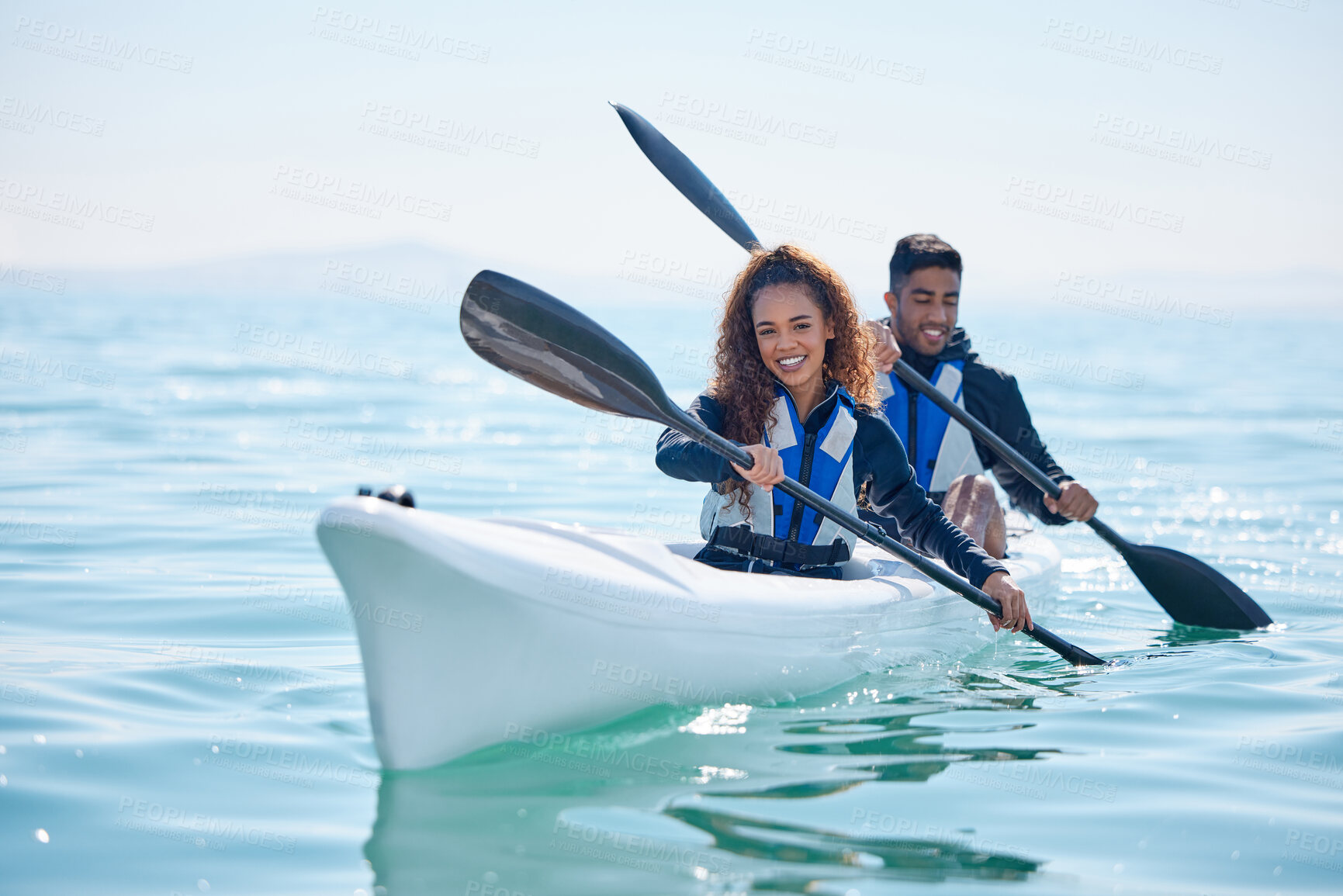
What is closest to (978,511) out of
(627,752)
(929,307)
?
(929,307)

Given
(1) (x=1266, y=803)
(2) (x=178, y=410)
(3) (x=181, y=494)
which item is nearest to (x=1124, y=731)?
(1) (x=1266, y=803)

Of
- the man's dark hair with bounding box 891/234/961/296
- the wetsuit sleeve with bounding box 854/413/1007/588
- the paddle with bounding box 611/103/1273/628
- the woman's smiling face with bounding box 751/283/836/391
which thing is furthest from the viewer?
the man's dark hair with bounding box 891/234/961/296

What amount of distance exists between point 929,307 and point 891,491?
1.43 metres

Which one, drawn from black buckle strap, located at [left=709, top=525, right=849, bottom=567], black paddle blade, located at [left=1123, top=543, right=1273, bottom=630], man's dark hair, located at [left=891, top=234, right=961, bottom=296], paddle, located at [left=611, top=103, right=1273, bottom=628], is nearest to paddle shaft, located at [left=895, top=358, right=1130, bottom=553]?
paddle, located at [left=611, top=103, right=1273, bottom=628]

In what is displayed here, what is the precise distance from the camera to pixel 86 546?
5578 millimetres

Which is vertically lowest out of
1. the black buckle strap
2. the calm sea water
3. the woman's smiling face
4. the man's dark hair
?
the calm sea water

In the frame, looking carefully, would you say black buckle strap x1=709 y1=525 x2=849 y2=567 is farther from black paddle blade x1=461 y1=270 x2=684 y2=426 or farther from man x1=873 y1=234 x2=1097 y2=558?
man x1=873 y1=234 x2=1097 y2=558

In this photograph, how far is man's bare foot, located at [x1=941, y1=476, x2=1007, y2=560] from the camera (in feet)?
14.5

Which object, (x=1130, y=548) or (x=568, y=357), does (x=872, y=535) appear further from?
(x=1130, y=548)

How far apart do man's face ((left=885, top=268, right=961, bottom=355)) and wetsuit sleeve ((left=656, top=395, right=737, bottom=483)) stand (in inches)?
65.8

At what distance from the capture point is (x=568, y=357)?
3145 millimetres

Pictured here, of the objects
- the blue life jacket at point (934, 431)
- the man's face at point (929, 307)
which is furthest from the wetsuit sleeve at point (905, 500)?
the man's face at point (929, 307)

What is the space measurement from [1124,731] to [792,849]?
137cm

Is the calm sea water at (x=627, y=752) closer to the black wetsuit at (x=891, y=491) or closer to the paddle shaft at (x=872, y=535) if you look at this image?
the paddle shaft at (x=872, y=535)
